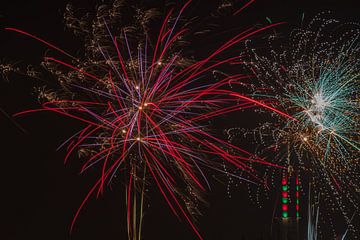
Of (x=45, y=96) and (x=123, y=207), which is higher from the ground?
(x=45, y=96)

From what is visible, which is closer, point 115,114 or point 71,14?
point 71,14

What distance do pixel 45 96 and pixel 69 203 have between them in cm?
619

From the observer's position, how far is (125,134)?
35.3 feet

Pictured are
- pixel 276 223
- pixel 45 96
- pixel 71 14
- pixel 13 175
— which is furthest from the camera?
pixel 276 223

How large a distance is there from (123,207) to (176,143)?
7.12 m

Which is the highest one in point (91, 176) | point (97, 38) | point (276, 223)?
point (97, 38)

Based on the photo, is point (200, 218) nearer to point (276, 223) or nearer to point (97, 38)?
point (276, 223)

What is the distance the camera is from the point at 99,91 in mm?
10609

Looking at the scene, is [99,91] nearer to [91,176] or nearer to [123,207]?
[91,176]

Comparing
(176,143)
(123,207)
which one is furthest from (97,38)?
(123,207)

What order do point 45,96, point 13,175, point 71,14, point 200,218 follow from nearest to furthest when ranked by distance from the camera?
point 71,14, point 45,96, point 13,175, point 200,218

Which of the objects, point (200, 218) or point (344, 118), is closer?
point (344, 118)

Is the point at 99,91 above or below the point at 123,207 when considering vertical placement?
above

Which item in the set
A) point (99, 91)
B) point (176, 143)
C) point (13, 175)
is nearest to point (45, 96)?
point (99, 91)
